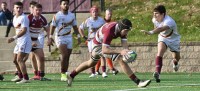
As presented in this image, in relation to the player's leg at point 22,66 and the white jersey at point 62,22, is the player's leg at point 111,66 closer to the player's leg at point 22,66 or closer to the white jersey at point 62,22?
the white jersey at point 62,22

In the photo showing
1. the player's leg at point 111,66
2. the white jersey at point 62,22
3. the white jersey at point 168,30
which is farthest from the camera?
the player's leg at point 111,66

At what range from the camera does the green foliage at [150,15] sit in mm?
29547

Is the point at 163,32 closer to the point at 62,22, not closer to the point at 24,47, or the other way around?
the point at 62,22

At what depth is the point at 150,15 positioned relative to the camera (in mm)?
31250

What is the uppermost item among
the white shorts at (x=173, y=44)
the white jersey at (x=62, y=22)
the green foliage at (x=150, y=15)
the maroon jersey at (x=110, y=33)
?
the maroon jersey at (x=110, y=33)

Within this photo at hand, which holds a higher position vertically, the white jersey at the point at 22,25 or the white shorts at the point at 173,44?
the white jersey at the point at 22,25

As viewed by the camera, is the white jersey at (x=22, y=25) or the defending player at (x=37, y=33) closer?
the white jersey at (x=22, y=25)

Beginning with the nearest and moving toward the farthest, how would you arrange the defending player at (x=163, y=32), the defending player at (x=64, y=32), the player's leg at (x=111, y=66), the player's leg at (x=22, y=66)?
the player's leg at (x=22, y=66) → the defending player at (x=163, y=32) → the defending player at (x=64, y=32) → the player's leg at (x=111, y=66)

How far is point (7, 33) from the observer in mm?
33125

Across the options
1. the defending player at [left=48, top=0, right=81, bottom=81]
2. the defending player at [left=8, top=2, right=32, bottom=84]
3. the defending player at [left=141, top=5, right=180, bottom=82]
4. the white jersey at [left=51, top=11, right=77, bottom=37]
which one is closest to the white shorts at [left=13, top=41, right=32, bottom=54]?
the defending player at [left=8, top=2, right=32, bottom=84]

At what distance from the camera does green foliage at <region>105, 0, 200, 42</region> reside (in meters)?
29.5

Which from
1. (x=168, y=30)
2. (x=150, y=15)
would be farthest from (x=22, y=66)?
(x=150, y=15)

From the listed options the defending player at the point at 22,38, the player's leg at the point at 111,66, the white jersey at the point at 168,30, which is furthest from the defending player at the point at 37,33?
the player's leg at the point at 111,66

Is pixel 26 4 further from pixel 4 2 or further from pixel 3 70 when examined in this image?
pixel 3 70
